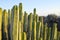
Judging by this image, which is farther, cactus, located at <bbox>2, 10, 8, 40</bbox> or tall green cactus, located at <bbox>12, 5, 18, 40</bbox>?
cactus, located at <bbox>2, 10, 8, 40</bbox>

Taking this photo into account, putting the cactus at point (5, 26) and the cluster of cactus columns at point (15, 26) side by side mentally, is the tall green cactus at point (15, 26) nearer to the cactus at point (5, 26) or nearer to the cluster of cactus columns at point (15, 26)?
the cluster of cactus columns at point (15, 26)

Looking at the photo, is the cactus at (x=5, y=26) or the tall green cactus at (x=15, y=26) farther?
the cactus at (x=5, y=26)

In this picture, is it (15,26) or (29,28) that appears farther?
(29,28)

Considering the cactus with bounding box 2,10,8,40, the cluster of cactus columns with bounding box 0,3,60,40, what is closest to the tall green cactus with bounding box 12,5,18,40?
the cluster of cactus columns with bounding box 0,3,60,40

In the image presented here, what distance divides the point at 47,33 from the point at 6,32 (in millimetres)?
2448

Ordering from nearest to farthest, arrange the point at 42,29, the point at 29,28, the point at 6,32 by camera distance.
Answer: the point at 6,32 → the point at 29,28 → the point at 42,29

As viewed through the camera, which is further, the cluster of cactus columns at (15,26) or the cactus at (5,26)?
the cactus at (5,26)

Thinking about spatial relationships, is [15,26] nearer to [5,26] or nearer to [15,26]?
[15,26]

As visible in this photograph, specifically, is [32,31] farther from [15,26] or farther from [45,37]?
[15,26]

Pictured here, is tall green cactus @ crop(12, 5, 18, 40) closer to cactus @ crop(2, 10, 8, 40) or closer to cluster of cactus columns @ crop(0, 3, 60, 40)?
cluster of cactus columns @ crop(0, 3, 60, 40)

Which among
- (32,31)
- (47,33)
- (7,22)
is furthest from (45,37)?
(7,22)

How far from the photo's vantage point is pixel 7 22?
4188 mm

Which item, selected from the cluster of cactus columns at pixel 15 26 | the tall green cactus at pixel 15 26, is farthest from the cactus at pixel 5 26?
the tall green cactus at pixel 15 26

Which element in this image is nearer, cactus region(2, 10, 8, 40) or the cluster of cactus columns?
the cluster of cactus columns
